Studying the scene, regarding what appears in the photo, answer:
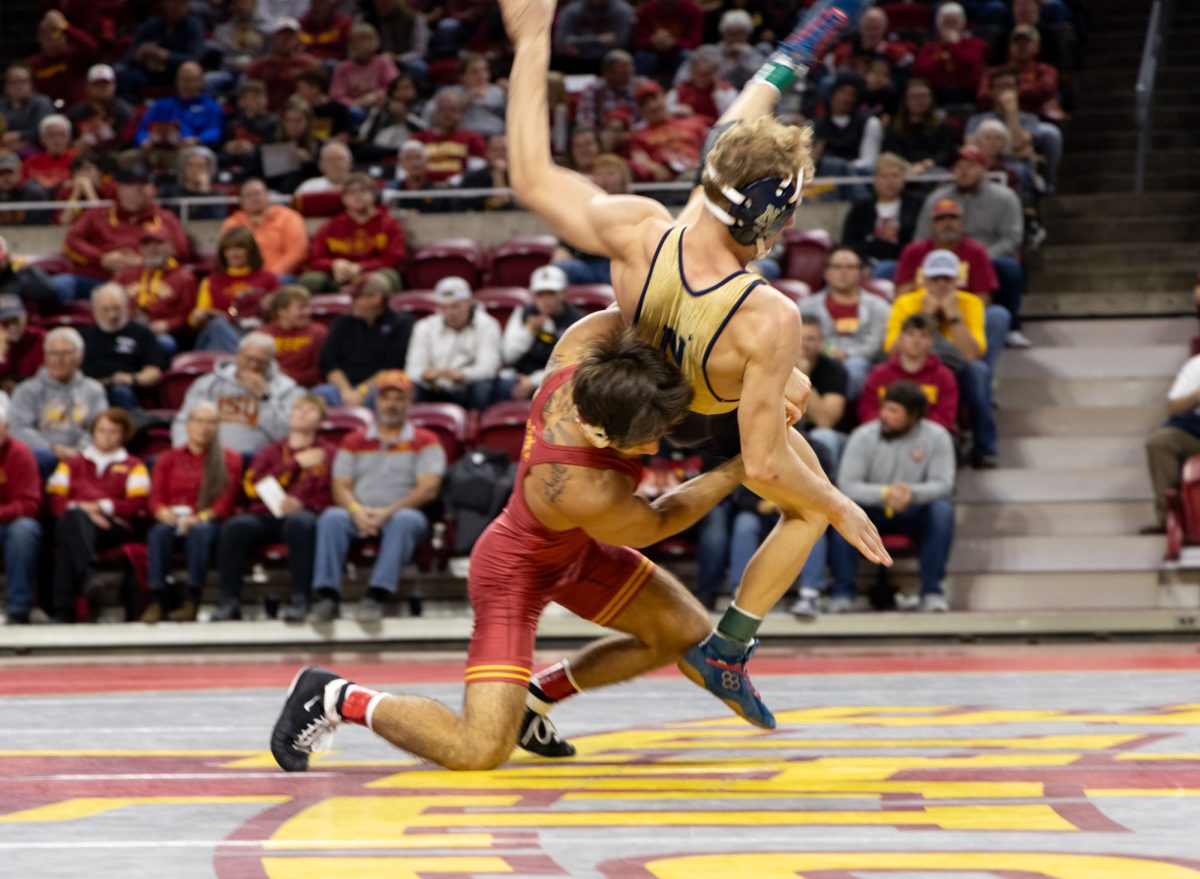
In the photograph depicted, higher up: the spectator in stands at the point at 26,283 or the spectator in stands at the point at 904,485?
the spectator in stands at the point at 26,283

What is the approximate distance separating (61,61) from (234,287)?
5.16 metres

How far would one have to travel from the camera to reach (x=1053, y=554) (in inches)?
333

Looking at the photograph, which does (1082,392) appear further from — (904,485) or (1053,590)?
(904,485)

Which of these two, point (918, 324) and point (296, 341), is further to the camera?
point (296, 341)

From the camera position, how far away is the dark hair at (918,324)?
27.4 ft

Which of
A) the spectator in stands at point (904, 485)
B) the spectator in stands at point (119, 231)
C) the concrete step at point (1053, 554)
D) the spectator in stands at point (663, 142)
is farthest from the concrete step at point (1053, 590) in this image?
the spectator in stands at point (119, 231)

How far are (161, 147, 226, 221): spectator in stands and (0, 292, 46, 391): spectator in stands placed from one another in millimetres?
1988

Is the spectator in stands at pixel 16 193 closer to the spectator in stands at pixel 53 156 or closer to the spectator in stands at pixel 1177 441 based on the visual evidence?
the spectator in stands at pixel 53 156

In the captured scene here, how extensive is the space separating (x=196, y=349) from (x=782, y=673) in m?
4.94

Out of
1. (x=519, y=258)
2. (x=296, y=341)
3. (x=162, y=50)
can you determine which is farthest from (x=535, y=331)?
(x=162, y=50)

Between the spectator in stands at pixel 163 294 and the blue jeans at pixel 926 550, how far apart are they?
14.6ft

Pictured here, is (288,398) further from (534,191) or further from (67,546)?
(534,191)

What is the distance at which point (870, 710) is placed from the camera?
5.27 meters

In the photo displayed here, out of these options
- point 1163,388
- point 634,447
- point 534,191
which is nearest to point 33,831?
point 634,447
